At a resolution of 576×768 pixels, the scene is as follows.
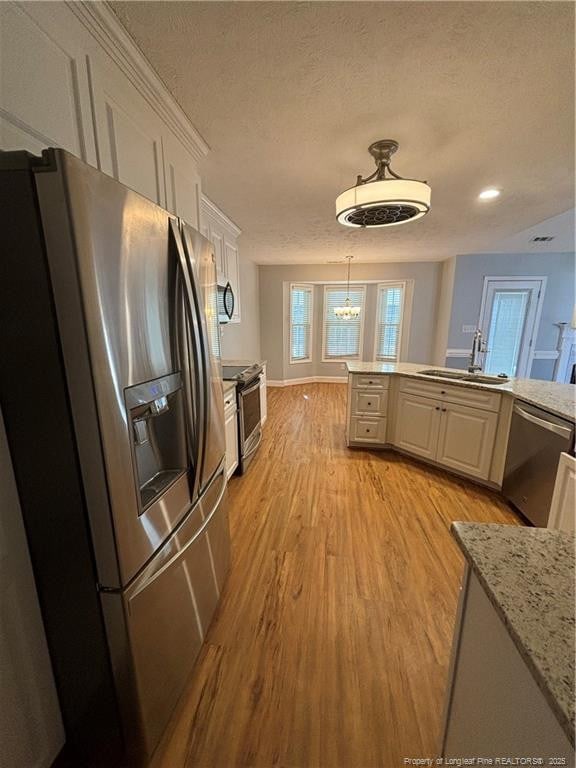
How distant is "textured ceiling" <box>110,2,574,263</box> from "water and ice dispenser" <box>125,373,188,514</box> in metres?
1.30

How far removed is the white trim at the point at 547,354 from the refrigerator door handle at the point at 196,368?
6.65 m

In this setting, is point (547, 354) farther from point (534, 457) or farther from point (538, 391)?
point (534, 457)

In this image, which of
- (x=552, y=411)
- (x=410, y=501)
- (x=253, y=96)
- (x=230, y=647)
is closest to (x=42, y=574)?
(x=230, y=647)

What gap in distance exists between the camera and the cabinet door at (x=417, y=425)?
9.39ft

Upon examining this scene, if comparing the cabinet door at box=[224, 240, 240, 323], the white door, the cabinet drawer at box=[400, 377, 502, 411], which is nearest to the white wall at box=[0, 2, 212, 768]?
the cabinet door at box=[224, 240, 240, 323]

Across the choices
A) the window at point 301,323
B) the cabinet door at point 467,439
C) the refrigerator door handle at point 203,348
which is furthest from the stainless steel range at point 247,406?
the window at point 301,323

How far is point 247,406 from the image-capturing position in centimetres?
294

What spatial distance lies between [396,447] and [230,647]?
2436 millimetres

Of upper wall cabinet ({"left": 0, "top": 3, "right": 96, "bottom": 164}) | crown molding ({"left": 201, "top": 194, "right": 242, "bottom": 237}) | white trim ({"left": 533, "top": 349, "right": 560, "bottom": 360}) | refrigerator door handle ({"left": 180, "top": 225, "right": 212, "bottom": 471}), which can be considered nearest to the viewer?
upper wall cabinet ({"left": 0, "top": 3, "right": 96, "bottom": 164})

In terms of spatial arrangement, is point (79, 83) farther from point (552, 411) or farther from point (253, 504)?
point (552, 411)

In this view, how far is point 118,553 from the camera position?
31.9 inches

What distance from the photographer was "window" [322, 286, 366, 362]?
6375mm

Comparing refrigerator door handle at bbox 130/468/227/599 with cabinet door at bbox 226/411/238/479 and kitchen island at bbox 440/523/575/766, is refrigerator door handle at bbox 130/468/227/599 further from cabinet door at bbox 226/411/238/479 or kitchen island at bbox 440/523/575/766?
cabinet door at bbox 226/411/238/479

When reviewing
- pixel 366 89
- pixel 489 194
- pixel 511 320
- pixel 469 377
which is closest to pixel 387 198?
pixel 366 89
